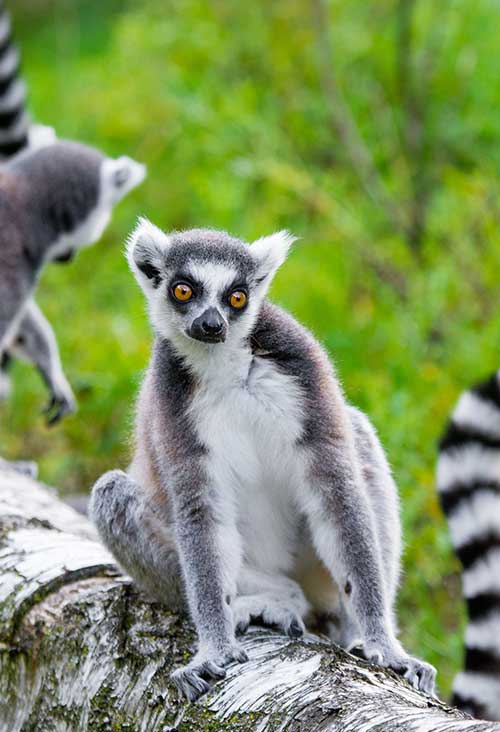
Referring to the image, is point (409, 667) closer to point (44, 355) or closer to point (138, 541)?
point (138, 541)

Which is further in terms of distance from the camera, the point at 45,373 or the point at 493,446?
the point at 45,373

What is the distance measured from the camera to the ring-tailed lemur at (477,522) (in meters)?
4.09

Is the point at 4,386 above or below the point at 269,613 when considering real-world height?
above

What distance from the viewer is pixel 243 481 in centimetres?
346

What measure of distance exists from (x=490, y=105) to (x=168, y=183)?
307cm

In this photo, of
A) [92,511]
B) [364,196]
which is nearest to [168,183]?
[364,196]

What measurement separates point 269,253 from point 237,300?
13.9 inches

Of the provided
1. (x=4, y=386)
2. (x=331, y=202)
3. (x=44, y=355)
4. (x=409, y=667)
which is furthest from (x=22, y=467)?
(x=331, y=202)

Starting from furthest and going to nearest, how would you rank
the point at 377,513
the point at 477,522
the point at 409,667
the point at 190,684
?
the point at 477,522 < the point at 377,513 < the point at 409,667 < the point at 190,684

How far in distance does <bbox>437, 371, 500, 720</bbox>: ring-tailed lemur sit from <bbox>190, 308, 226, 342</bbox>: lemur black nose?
1.39 m

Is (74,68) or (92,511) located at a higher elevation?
(74,68)

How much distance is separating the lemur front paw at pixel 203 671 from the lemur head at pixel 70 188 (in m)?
3.93

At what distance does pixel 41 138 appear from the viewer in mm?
7809

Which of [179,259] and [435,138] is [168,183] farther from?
[179,259]
